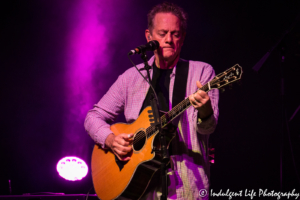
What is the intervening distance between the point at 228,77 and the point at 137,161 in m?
1.07

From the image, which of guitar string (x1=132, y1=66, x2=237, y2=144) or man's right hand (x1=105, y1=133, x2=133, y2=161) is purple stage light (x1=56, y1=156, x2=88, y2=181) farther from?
guitar string (x1=132, y1=66, x2=237, y2=144)

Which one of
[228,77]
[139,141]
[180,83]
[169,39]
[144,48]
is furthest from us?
[169,39]

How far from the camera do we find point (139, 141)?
93.0 inches

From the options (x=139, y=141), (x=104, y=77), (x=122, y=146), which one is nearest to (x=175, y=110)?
(x=139, y=141)

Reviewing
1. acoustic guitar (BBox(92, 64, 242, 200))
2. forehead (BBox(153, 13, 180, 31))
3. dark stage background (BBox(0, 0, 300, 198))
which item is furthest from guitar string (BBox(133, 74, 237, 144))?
dark stage background (BBox(0, 0, 300, 198))

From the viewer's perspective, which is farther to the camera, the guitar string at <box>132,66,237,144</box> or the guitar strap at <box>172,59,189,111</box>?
the guitar strap at <box>172,59,189,111</box>

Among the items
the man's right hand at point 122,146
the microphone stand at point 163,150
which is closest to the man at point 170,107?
the man's right hand at point 122,146

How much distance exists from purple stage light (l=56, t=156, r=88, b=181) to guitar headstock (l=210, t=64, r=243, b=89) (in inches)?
113

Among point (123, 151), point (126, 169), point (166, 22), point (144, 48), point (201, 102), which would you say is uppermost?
point (166, 22)

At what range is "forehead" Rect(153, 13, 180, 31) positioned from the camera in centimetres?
268

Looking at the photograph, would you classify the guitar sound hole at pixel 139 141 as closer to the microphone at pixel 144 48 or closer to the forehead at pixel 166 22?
the microphone at pixel 144 48

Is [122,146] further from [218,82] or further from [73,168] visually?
[73,168]

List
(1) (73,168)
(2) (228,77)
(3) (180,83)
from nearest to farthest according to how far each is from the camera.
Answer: (2) (228,77) → (3) (180,83) → (1) (73,168)

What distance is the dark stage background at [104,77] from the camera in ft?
12.1
